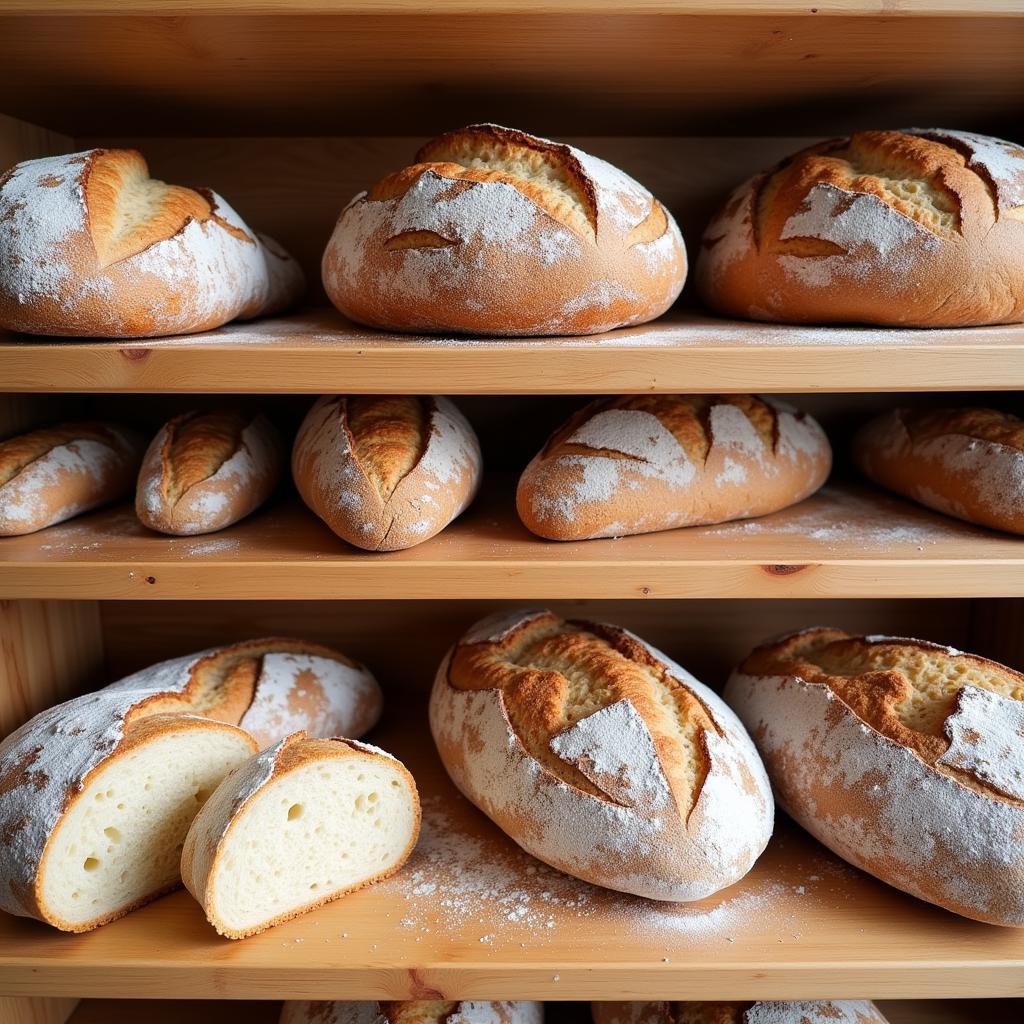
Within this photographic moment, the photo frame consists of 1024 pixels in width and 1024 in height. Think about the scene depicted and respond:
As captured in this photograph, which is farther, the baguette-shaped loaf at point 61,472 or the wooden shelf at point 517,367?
the baguette-shaped loaf at point 61,472

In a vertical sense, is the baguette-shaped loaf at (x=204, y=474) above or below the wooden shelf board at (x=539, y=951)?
above

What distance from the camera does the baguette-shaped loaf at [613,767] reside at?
3.34 ft

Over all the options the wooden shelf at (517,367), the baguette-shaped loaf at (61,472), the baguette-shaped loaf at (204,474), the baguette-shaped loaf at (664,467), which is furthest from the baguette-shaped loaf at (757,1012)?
the baguette-shaped loaf at (61,472)

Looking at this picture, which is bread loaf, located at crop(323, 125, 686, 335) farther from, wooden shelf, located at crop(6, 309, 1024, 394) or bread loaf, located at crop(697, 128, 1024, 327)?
bread loaf, located at crop(697, 128, 1024, 327)

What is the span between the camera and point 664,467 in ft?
3.89

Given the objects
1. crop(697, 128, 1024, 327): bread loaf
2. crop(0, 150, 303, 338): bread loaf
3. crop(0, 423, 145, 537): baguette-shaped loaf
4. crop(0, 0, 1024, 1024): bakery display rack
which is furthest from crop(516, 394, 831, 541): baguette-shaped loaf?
Answer: crop(0, 423, 145, 537): baguette-shaped loaf

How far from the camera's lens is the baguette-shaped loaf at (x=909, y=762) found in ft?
3.25

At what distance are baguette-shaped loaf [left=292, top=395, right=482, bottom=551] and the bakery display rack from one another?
0.04 m

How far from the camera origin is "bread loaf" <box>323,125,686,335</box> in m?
1.02

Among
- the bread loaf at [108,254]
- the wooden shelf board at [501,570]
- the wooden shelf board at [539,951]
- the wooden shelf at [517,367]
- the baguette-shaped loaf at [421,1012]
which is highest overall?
the bread loaf at [108,254]

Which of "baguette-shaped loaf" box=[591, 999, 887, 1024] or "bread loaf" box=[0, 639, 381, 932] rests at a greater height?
"bread loaf" box=[0, 639, 381, 932]

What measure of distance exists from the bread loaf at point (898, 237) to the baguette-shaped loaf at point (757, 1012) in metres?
0.92

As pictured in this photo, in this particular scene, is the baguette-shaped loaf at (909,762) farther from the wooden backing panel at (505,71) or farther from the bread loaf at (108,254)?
the bread loaf at (108,254)

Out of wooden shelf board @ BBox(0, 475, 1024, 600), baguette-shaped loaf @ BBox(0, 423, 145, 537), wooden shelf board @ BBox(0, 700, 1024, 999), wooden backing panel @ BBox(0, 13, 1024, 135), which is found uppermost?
wooden backing panel @ BBox(0, 13, 1024, 135)
